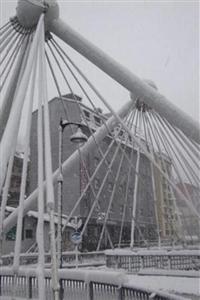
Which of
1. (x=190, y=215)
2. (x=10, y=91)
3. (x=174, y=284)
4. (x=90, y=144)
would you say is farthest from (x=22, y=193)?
(x=190, y=215)

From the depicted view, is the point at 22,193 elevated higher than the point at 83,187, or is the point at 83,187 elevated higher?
the point at 83,187

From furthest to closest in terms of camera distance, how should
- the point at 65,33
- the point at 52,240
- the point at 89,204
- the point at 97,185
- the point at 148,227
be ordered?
the point at 148,227, the point at 97,185, the point at 89,204, the point at 65,33, the point at 52,240

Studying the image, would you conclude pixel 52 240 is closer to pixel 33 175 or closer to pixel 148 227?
pixel 33 175

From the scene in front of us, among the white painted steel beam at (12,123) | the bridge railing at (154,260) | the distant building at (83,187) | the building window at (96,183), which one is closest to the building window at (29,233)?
the distant building at (83,187)

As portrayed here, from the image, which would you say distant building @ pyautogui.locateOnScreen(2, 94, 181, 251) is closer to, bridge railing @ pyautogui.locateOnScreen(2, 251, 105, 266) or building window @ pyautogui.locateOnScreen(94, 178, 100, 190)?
building window @ pyautogui.locateOnScreen(94, 178, 100, 190)

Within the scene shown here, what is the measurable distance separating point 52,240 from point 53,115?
4225cm

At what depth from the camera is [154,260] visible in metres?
19.0

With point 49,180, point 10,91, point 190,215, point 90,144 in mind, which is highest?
point 10,91

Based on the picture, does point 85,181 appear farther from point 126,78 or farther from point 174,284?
point 126,78

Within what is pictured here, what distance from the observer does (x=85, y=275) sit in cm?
958

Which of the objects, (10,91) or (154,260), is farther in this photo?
(154,260)

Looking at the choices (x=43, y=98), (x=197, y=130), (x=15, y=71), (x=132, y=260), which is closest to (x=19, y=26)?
(x=15, y=71)

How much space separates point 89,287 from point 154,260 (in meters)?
10.3

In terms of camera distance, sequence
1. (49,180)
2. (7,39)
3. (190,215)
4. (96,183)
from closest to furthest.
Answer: (49,180) < (7,39) < (190,215) < (96,183)
